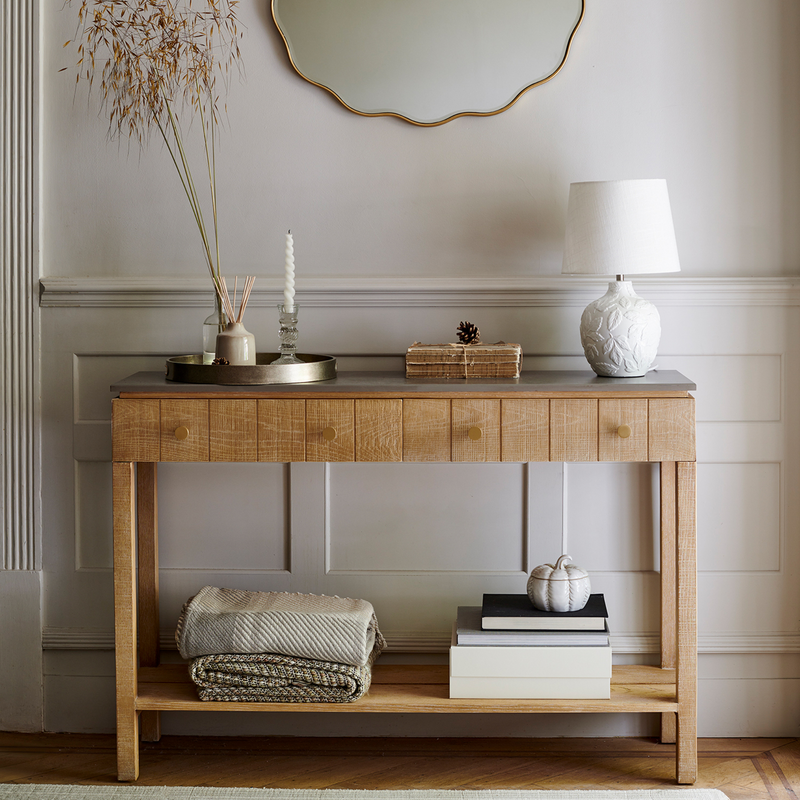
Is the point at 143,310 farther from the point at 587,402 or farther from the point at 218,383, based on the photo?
the point at 587,402

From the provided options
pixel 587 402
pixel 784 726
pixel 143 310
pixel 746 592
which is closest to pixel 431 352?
pixel 587 402

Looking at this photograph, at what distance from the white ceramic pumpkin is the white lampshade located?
2.28 feet

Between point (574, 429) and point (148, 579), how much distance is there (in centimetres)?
116

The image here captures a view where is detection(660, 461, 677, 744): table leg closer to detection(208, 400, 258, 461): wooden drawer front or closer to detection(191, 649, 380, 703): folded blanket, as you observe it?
detection(191, 649, 380, 703): folded blanket

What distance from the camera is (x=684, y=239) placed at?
2.15m

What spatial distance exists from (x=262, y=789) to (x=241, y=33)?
6.03ft

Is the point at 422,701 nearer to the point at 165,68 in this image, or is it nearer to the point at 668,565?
the point at 668,565

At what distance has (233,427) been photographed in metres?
1.79

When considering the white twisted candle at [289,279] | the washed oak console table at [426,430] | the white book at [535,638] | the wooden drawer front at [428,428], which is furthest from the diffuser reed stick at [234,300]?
the white book at [535,638]

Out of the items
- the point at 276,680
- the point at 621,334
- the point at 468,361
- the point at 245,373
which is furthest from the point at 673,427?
the point at 276,680

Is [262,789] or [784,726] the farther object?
[784,726]

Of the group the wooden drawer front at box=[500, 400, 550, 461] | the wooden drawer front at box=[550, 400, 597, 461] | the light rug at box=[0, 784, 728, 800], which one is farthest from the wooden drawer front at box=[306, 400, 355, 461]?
the light rug at box=[0, 784, 728, 800]

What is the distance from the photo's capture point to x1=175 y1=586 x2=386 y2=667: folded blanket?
189cm

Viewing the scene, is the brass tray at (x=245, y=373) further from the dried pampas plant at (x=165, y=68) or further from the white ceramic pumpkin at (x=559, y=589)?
the white ceramic pumpkin at (x=559, y=589)
